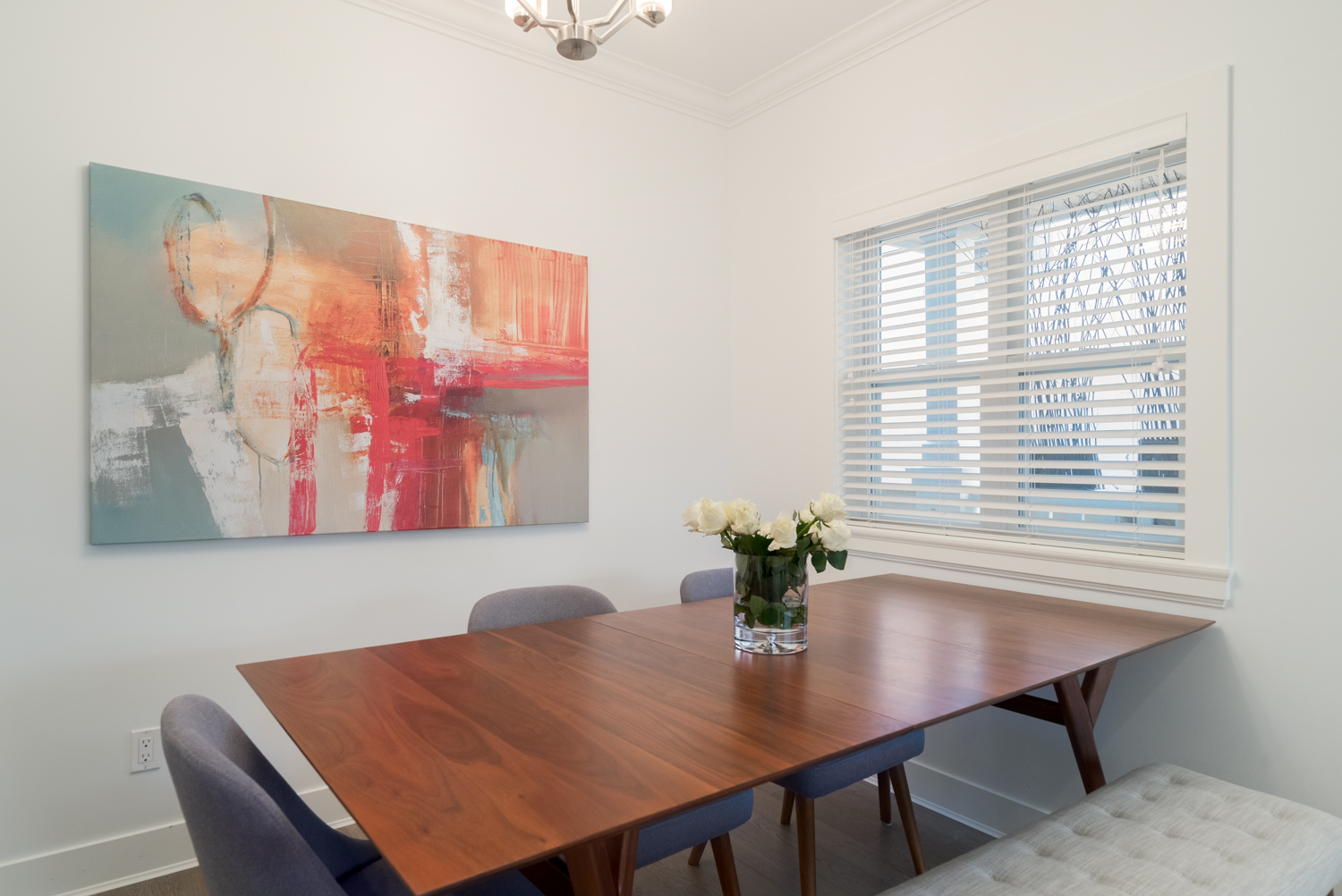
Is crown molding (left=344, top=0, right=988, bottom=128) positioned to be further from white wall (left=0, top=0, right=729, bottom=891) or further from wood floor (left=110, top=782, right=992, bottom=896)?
wood floor (left=110, top=782, right=992, bottom=896)

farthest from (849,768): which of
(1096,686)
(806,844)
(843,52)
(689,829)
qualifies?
(843,52)

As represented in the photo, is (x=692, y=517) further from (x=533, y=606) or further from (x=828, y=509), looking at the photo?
(x=533, y=606)

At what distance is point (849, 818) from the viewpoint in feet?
8.59

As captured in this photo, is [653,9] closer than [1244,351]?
Yes

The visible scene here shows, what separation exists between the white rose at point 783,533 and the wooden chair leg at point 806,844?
0.73 metres

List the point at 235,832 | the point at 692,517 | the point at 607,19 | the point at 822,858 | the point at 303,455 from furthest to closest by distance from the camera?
the point at 303,455
the point at 822,858
the point at 607,19
the point at 692,517
the point at 235,832

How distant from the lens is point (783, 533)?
5.19 ft

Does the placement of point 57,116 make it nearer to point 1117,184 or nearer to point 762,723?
point 762,723

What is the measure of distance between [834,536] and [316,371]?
180cm

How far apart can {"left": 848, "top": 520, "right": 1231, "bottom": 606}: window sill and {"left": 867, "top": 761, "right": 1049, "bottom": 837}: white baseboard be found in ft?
2.44

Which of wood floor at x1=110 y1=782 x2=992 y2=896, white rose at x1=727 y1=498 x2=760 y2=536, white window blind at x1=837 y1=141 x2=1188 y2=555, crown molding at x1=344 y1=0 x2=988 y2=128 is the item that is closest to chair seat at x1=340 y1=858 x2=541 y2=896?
white rose at x1=727 y1=498 x2=760 y2=536

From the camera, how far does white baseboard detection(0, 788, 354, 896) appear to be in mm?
2055

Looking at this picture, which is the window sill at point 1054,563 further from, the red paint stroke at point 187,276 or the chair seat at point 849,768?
the red paint stroke at point 187,276

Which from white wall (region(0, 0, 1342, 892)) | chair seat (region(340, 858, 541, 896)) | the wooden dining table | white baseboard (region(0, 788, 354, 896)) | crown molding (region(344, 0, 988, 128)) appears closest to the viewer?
the wooden dining table
